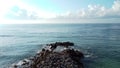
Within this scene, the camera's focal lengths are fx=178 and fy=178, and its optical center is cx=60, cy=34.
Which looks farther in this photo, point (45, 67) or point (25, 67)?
point (25, 67)

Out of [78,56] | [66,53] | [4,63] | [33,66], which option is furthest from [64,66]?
[4,63]

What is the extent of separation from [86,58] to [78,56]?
2.09m

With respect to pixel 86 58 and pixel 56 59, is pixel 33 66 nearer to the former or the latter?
pixel 56 59

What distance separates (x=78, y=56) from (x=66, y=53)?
4186mm

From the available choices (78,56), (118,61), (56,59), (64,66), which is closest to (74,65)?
(64,66)

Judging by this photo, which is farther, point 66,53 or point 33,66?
point 66,53

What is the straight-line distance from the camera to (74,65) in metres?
33.8

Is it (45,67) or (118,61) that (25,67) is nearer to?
(45,67)

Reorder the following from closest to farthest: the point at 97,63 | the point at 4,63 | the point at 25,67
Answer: the point at 25,67 < the point at 97,63 < the point at 4,63

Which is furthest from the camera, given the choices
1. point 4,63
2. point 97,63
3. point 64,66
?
point 4,63

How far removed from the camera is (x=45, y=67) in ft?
108

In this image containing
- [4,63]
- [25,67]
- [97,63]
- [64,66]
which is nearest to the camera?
[64,66]

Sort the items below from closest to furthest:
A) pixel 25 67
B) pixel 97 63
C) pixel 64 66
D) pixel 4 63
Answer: pixel 64 66, pixel 25 67, pixel 97 63, pixel 4 63

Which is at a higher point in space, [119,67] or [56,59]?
[56,59]
